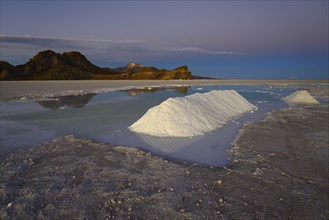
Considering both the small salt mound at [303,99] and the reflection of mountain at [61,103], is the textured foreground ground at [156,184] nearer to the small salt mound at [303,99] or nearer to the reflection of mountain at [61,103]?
the reflection of mountain at [61,103]

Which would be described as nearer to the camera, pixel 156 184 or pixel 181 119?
pixel 156 184

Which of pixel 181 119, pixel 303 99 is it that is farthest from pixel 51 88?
pixel 181 119

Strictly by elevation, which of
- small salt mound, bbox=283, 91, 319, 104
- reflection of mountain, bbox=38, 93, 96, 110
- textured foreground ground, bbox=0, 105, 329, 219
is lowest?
textured foreground ground, bbox=0, 105, 329, 219

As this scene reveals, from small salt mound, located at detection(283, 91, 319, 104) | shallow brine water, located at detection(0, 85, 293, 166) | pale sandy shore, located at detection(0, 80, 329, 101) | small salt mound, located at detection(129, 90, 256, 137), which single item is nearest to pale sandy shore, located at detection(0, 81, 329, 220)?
shallow brine water, located at detection(0, 85, 293, 166)

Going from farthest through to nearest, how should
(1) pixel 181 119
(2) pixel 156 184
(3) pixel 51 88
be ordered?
(3) pixel 51 88 → (1) pixel 181 119 → (2) pixel 156 184

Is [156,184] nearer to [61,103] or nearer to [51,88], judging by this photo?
[61,103]

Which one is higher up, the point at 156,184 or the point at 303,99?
the point at 303,99

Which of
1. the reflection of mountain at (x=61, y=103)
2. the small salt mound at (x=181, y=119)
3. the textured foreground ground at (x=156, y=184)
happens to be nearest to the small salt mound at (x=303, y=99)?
the small salt mound at (x=181, y=119)

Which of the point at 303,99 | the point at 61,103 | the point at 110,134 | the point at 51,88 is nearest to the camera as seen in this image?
the point at 110,134

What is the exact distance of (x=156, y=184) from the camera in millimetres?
3215

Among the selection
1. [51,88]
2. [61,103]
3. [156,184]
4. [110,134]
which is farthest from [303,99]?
[51,88]

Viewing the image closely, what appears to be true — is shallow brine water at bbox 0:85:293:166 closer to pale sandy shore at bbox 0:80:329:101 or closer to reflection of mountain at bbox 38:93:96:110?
reflection of mountain at bbox 38:93:96:110

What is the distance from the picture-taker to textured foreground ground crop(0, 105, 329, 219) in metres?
2.62

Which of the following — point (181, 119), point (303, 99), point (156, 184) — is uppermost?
point (181, 119)
